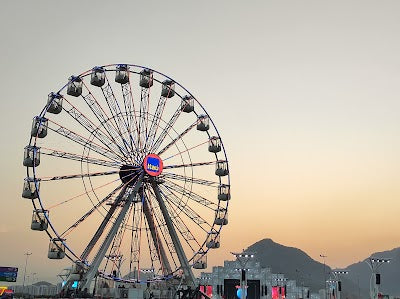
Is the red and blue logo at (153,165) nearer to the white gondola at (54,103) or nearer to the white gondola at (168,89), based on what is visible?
the white gondola at (168,89)

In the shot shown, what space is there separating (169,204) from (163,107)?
1200 centimetres

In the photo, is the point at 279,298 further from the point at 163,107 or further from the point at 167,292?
the point at 163,107

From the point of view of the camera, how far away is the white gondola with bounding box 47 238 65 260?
53.6 meters

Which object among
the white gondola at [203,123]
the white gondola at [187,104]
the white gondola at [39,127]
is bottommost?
the white gondola at [39,127]

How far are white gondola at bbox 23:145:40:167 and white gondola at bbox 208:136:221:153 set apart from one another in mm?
23000

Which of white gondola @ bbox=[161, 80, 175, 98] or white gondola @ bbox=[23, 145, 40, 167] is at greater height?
white gondola @ bbox=[161, 80, 175, 98]

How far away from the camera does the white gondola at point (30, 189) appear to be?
53562 mm

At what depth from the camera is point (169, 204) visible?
62.3m

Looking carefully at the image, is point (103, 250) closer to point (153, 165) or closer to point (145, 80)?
point (153, 165)

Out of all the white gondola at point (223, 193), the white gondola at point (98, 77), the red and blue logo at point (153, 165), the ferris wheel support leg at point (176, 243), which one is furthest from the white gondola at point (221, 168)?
the white gondola at point (98, 77)

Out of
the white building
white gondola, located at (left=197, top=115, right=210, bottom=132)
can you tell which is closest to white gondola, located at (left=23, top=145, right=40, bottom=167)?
white gondola, located at (left=197, top=115, right=210, bottom=132)

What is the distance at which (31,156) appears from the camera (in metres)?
54.2

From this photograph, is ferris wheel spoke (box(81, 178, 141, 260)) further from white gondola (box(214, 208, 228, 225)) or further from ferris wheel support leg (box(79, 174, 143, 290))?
white gondola (box(214, 208, 228, 225))

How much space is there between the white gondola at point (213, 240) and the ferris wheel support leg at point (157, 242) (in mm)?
5858
